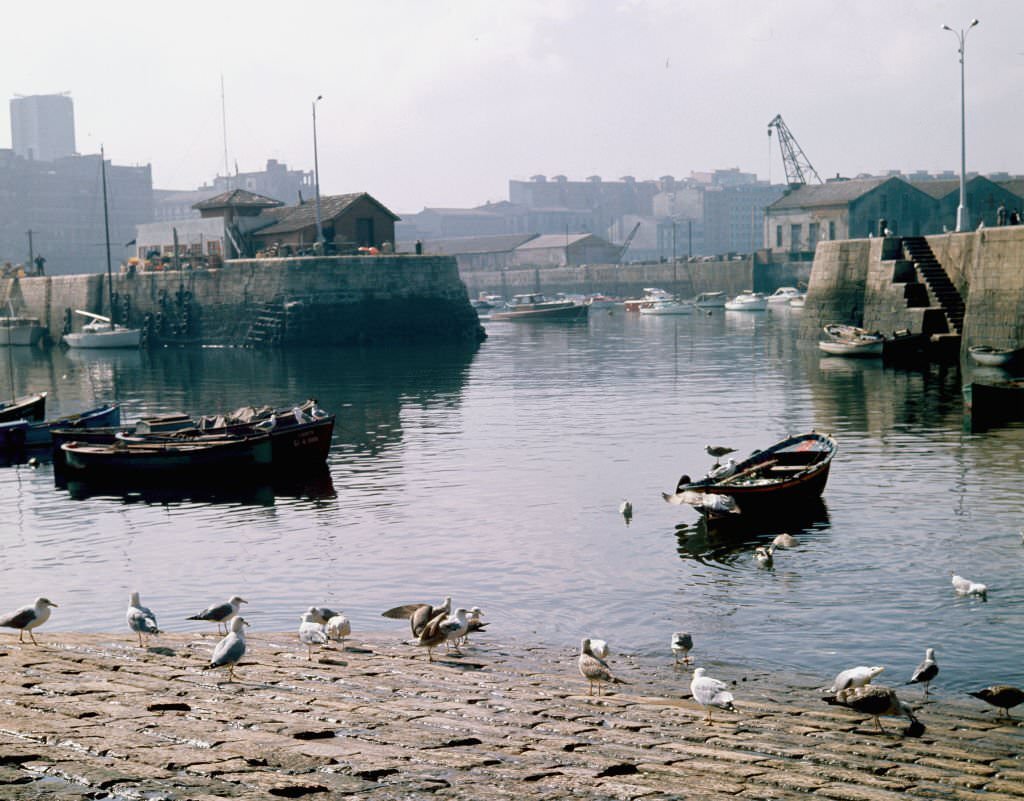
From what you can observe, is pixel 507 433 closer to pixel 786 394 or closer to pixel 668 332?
pixel 786 394

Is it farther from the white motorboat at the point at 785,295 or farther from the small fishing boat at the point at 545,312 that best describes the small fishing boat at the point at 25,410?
the white motorboat at the point at 785,295

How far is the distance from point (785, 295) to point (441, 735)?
117 m

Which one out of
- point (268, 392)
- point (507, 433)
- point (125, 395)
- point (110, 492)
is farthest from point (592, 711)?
point (125, 395)

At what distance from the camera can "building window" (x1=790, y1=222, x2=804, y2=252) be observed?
134 m

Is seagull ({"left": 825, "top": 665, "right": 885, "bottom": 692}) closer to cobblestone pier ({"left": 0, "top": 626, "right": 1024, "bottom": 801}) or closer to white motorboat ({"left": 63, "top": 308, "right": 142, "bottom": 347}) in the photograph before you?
cobblestone pier ({"left": 0, "top": 626, "right": 1024, "bottom": 801})

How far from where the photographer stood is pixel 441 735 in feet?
34.5

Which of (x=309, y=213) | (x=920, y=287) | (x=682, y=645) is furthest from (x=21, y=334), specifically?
(x=682, y=645)

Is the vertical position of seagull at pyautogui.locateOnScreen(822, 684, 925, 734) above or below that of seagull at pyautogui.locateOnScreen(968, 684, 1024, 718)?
above

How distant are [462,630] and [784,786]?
5.98 metres

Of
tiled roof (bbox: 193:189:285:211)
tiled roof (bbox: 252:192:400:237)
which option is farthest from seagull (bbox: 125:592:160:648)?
tiled roof (bbox: 193:189:285:211)

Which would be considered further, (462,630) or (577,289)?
(577,289)

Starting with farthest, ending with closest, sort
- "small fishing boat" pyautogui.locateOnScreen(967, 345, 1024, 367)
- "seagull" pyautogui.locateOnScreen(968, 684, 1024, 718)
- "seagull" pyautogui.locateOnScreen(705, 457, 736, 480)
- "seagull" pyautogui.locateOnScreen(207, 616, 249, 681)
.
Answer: "small fishing boat" pyautogui.locateOnScreen(967, 345, 1024, 367), "seagull" pyautogui.locateOnScreen(705, 457, 736, 480), "seagull" pyautogui.locateOnScreen(207, 616, 249, 681), "seagull" pyautogui.locateOnScreen(968, 684, 1024, 718)

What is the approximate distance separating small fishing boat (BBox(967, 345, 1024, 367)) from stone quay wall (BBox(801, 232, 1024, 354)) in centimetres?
156

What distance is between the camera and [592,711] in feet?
38.7
